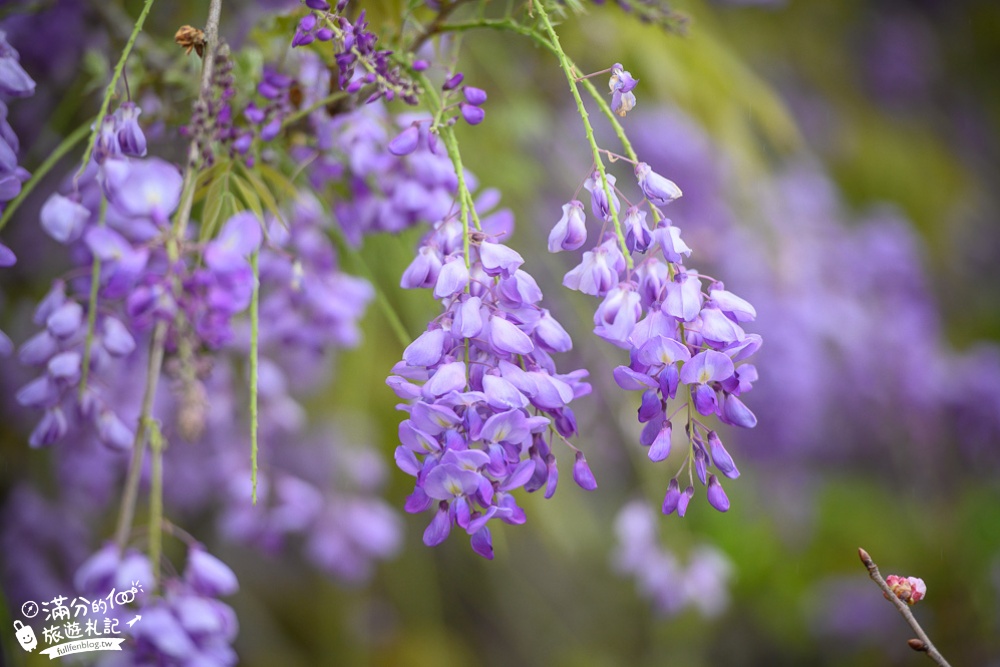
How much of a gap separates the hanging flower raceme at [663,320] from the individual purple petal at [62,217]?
13.4 inches

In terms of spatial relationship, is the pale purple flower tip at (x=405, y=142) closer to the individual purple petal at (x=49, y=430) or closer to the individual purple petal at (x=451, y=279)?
the individual purple petal at (x=451, y=279)

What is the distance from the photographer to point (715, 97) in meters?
1.24

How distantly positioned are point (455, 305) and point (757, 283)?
5.03ft

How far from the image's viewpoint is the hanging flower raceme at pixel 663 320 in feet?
1.65

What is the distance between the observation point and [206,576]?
610 millimetres

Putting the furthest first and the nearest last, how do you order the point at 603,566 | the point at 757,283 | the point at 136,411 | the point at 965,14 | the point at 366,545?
1. the point at 965,14
2. the point at 603,566
3. the point at 757,283
4. the point at 366,545
5. the point at 136,411

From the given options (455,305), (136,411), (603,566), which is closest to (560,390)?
(455,305)

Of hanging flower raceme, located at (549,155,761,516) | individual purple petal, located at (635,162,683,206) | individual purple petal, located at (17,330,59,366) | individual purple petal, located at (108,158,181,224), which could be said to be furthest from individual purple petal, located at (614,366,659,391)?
individual purple petal, located at (17,330,59,366)

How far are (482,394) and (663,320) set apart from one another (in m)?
0.12

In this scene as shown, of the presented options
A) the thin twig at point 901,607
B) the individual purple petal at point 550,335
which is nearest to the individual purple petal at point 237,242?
the individual purple petal at point 550,335

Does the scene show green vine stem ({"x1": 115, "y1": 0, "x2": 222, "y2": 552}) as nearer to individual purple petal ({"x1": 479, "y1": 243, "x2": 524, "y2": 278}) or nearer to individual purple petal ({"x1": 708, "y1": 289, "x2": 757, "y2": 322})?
individual purple petal ({"x1": 479, "y1": 243, "x2": 524, "y2": 278})

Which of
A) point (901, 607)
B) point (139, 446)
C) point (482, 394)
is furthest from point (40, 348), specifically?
point (901, 607)

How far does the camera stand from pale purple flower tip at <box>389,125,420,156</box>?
1.92 feet

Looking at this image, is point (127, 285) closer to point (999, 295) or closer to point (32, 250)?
point (32, 250)
